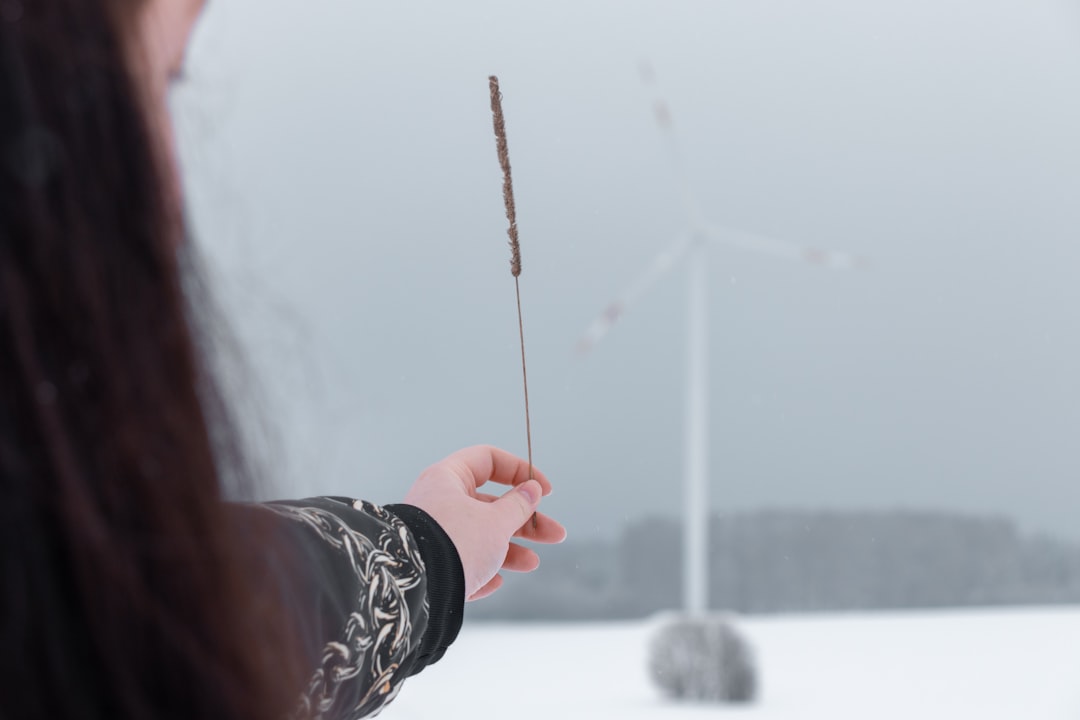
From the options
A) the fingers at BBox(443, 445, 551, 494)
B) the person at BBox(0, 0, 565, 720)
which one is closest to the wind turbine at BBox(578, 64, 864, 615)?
the fingers at BBox(443, 445, 551, 494)

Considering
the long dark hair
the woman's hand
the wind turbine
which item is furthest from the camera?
the wind turbine

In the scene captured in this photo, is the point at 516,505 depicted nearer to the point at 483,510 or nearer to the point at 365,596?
the point at 483,510

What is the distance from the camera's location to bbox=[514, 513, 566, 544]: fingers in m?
0.51

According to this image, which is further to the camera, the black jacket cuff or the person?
the black jacket cuff

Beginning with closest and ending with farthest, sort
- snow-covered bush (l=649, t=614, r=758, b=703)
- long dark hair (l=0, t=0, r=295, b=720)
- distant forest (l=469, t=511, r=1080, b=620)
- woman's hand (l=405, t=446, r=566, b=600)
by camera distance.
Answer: long dark hair (l=0, t=0, r=295, b=720), woman's hand (l=405, t=446, r=566, b=600), snow-covered bush (l=649, t=614, r=758, b=703), distant forest (l=469, t=511, r=1080, b=620)

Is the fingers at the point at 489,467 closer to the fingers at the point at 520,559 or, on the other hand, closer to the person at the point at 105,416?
the fingers at the point at 520,559

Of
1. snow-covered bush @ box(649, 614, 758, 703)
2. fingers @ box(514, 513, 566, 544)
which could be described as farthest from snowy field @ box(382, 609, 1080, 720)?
fingers @ box(514, 513, 566, 544)

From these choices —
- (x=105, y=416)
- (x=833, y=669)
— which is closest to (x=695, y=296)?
(x=833, y=669)

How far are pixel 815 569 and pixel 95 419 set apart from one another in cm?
388

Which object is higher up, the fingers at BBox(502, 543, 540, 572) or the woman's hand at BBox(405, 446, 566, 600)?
the woman's hand at BBox(405, 446, 566, 600)

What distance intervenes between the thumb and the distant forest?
2.35 meters

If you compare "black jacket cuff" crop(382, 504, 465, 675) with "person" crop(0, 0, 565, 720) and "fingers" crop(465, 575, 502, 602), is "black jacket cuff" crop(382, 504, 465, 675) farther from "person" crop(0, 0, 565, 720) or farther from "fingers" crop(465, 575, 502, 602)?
"person" crop(0, 0, 565, 720)

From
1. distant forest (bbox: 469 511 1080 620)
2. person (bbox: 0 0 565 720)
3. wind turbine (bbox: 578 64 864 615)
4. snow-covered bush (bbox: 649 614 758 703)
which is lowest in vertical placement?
distant forest (bbox: 469 511 1080 620)

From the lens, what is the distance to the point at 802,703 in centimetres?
242
